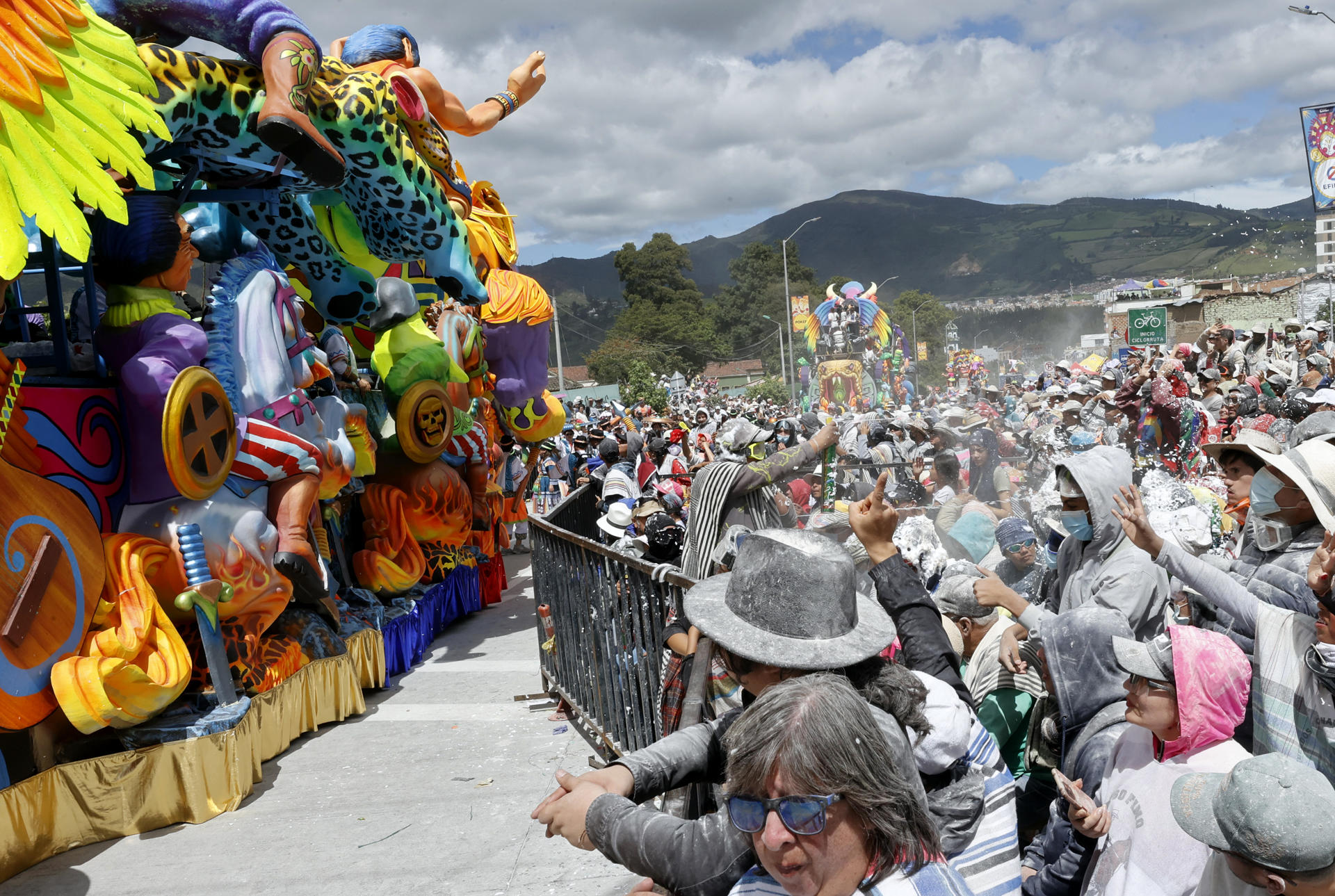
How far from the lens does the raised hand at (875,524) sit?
8.21ft

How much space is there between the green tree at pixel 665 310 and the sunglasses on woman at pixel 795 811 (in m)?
68.7

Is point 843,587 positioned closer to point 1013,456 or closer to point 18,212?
point 18,212

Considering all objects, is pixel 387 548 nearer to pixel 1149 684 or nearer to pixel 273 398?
pixel 273 398

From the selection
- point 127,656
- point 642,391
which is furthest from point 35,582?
point 642,391

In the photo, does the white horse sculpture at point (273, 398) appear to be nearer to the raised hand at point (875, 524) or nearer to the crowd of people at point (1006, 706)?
the crowd of people at point (1006, 706)

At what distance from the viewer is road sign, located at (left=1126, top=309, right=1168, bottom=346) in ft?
77.9

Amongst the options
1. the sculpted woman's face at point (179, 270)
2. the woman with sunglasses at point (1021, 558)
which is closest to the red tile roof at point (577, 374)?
the sculpted woman's face at point (179, 270)

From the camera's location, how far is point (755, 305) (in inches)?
3511

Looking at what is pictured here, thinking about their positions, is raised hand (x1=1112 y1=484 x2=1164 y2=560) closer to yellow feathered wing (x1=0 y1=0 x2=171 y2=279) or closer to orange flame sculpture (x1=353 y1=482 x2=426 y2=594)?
yellow feathered wing (x1=0 y1=0 x2=171 y2=279)

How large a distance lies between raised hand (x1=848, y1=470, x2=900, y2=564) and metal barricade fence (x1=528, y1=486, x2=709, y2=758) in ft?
4.28

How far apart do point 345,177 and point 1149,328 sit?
75.0 feet

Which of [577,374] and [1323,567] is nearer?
[1323,567]

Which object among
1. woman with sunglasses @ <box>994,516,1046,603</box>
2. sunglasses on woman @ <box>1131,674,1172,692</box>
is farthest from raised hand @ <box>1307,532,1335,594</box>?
woman with sunglasses @ <box>994,516,1046,603</box>

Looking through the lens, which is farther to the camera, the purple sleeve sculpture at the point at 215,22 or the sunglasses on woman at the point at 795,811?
the purple sleeve sculpture at the point at 215,22
